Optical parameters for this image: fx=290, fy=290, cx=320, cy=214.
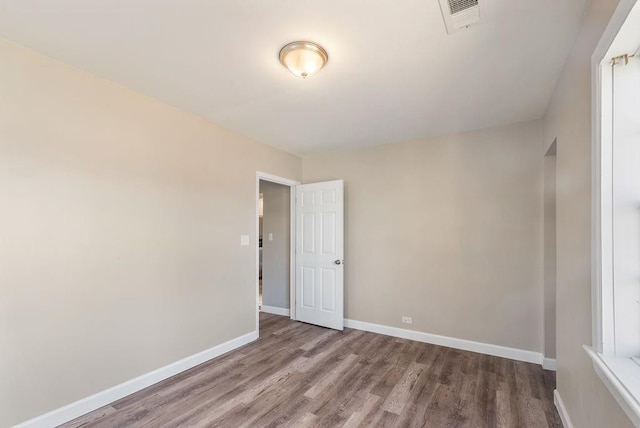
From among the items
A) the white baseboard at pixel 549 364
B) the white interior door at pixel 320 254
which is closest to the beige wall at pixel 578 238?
the white baseboard at pixel 549 364

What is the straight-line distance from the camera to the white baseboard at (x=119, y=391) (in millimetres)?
1980

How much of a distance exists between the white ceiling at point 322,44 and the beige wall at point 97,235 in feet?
1.06

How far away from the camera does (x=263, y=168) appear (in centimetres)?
389

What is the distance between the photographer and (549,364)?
2854 mm

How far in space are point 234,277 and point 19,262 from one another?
1857 mm

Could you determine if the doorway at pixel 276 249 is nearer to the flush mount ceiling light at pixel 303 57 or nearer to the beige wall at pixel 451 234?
the beige wall at pixel 451 234

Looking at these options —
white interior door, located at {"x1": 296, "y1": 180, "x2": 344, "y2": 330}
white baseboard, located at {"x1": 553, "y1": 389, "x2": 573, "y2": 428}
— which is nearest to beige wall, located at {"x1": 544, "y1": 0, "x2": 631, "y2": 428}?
white baseboard, located at {"x1": 553, "y1": 389, "x2": 573, "y2": 428}

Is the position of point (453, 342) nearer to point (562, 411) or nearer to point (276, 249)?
point (562, 411)

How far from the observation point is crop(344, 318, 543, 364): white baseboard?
120 inches

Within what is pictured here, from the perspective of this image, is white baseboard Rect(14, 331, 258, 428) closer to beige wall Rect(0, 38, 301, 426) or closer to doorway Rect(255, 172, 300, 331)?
beige wall Rect(0, 38, 301, 426)

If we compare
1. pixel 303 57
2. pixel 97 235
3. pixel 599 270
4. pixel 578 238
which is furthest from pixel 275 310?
pixel 599 270

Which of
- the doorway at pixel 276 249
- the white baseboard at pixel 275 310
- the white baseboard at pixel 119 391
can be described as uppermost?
the doorway at pixel 276 249

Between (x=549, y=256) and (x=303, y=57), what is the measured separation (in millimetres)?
2979

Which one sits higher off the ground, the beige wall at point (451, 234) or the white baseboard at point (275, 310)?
the beige wall at point (451, 234)
